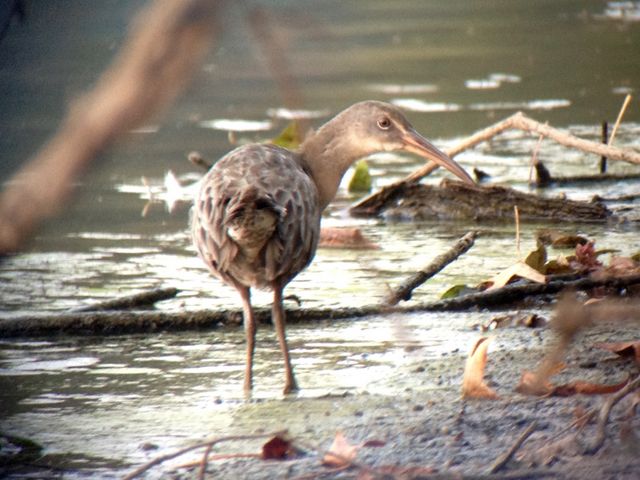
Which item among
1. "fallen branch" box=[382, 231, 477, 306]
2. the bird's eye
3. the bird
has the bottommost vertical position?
"fallen branch" box=[382, 231, 477, 306]

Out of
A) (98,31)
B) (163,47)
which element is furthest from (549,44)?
(163,47)

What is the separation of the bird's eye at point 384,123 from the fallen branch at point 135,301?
55.6 inches

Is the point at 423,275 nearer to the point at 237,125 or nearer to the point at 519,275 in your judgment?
the point at 519,275

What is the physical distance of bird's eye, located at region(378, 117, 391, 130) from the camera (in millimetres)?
5801

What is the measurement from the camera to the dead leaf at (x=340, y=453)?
3787 millimetres

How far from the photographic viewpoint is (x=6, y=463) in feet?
14.2

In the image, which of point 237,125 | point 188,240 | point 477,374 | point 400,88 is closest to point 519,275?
point 477,374

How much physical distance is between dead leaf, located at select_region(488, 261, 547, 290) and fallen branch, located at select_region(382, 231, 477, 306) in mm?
245

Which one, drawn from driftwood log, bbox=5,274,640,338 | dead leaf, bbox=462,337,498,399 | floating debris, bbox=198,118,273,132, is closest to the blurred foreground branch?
dead leaf, bbox=462,337,498,399

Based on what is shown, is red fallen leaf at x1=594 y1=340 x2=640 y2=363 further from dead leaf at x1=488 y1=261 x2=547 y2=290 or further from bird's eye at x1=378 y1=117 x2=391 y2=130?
bird's eye at x1=378 y1=117 x2=391 y2=130

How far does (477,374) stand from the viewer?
4465 millimetres

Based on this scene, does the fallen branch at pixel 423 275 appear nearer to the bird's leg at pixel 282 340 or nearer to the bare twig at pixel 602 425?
the bird's leg at pixel 282 340

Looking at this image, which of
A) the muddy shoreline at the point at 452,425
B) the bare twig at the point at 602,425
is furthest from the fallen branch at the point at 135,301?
the bare twig at the point at 602,425

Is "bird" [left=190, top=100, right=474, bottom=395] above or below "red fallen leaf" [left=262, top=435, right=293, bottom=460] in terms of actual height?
above
